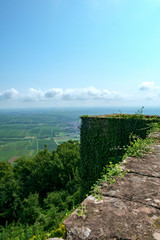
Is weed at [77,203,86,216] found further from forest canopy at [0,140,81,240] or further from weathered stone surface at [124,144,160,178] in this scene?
forest canopy at [0,140,81,240]

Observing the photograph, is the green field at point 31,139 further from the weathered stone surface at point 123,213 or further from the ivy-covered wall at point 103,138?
the weathered stone surface at point 123,213

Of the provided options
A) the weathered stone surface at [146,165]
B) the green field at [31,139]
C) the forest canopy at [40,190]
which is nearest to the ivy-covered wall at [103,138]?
the weathered stone surface at [146,165]

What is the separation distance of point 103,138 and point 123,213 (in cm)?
806

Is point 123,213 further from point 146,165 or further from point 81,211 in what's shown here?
point 146,165

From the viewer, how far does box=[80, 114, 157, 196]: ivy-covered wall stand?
25.5 ft

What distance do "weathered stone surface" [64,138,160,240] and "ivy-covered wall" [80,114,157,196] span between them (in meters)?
5.20

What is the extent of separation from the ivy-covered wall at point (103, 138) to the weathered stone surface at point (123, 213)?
5198 mm

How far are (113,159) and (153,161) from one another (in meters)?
5.89

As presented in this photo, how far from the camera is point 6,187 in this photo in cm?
1673

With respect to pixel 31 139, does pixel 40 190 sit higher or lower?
higher

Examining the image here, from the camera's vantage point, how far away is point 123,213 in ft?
4.83

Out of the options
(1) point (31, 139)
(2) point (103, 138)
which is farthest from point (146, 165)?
(1) point (31, 139)

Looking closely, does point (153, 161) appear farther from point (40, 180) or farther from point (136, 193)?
point (40, 180)

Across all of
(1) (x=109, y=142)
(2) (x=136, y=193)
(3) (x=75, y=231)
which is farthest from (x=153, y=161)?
(1) (x=109, y=142)
